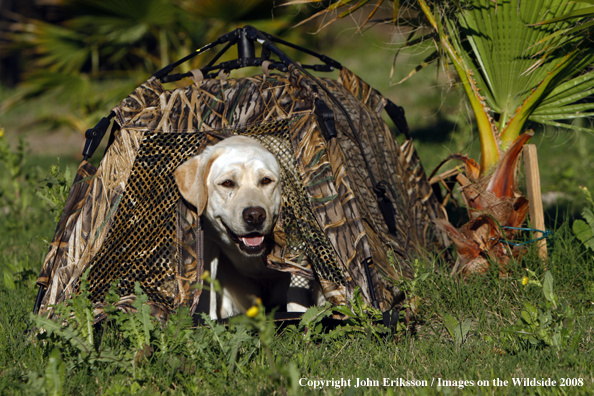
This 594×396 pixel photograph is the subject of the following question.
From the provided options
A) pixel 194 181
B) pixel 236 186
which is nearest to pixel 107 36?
pixel 194 181

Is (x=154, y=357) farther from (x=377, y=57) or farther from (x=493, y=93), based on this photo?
(x=377, y=57)

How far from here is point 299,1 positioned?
110 inches

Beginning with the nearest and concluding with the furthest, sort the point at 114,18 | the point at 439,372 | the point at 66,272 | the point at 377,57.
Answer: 1. the point at 439,372
2. the point at 66,272
3. the point at 114,18
4. the point at 377,57

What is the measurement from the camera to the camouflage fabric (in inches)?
103

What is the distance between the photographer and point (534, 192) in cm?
297

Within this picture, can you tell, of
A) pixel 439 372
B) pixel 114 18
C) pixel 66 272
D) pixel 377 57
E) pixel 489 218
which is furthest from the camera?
pixel 377 57

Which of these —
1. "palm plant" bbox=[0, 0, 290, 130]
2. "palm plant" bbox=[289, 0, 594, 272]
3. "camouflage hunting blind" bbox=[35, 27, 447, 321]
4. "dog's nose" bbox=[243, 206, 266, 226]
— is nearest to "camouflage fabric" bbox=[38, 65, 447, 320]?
"camouflage hunting blind" bbox=[35, 27, 447, 321]

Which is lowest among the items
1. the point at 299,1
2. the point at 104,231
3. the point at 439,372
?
the point at 439,372

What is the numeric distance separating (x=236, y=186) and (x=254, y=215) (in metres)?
0.24

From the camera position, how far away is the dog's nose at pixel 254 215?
2691mm

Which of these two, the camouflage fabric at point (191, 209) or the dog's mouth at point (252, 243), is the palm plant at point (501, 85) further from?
the dog's mouth at point (252, 243)

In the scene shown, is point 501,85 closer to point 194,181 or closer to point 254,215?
point 254,215

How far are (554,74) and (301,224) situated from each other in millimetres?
1545

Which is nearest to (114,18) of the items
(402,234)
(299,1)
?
(299,1)
